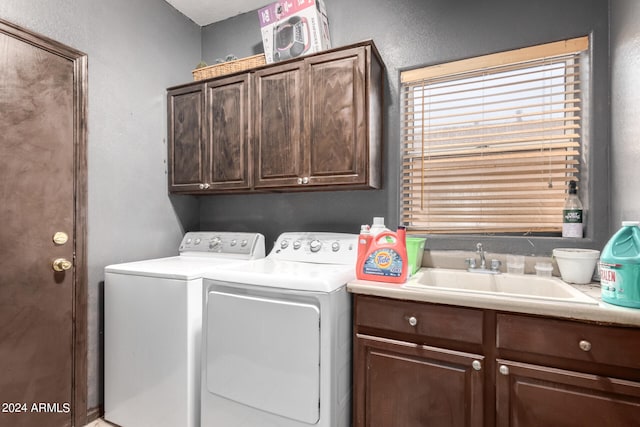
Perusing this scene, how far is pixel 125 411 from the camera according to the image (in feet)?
5.87

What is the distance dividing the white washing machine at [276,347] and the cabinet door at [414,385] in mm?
97

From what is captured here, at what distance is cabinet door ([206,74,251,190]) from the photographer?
2043 mm

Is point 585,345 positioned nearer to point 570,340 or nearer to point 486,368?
point 570,340

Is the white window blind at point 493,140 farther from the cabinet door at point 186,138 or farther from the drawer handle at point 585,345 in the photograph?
the cabinet door at point 186,138

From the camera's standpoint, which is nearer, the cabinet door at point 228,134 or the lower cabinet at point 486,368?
the lower cabinet at point 486,368

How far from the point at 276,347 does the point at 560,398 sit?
1.06 m

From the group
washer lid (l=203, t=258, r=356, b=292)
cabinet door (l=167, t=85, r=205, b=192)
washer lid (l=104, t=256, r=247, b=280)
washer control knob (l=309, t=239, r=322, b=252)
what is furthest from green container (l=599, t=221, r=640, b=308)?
cabinet door (l=167, t=85, r=205, b=192)

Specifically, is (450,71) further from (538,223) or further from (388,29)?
(538,223)

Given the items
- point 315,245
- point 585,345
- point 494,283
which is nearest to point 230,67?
point 315,245

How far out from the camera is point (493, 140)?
1.77m

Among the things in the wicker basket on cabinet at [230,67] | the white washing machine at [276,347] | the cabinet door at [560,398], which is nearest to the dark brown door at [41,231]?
the wicker basket on cabinet at [230,67]

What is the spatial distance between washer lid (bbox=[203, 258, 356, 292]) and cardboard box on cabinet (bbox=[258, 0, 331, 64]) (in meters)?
1.28

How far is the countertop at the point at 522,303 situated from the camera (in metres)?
1.02

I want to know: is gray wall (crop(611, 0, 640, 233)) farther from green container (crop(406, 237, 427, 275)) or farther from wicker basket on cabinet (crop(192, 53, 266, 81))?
wicker basket on cabinet (crop(192, 53, 266, 81))
